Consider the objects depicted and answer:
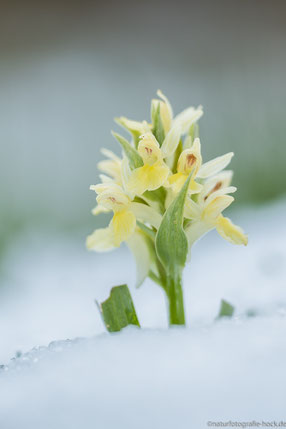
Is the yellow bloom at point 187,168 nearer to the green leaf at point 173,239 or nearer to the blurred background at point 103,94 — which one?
the green leaf at point 173,239

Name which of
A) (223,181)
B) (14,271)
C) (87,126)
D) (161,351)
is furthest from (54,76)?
(161,351)

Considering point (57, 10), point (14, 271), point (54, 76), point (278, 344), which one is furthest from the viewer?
point (57, 10)

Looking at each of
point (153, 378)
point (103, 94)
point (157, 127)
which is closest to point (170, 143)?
point (157, 127)

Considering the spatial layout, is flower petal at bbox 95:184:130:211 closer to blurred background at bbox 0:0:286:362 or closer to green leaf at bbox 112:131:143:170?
green leaf at bbox 112:131:143:170

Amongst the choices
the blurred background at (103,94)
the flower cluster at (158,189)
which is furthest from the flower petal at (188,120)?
the blurred background at (103,94)

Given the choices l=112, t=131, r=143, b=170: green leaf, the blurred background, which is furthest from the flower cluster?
the blurred background

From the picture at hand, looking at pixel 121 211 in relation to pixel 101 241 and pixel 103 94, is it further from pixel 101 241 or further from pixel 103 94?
pixel 103 94

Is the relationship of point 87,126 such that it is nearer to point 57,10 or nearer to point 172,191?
point 57,10
